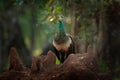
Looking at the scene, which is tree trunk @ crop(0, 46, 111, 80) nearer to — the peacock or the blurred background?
the peacock

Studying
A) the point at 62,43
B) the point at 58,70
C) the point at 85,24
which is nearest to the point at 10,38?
the point at 85,24

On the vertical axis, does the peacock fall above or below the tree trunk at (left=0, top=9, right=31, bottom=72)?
above

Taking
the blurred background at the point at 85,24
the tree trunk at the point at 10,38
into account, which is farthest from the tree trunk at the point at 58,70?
the tree trunk at the point at 10,38

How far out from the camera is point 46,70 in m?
8.47

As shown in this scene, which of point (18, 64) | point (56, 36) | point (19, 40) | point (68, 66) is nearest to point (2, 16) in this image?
point (19, 40)

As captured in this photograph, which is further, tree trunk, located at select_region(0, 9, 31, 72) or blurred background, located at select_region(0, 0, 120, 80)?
tree trunk, located at select_region(0, 9, 31, 72)

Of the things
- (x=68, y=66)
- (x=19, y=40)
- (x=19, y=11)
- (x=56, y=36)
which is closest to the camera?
(x=68, y=66)

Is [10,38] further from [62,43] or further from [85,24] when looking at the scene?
[62,43]

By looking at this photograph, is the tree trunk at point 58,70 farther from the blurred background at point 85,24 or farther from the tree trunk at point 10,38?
the tree trunk at point 10,38

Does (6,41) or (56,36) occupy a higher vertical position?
(56,36)

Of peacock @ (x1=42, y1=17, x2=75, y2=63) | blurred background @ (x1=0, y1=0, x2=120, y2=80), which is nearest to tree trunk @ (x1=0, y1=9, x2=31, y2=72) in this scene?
blurred background @ (x1=0, y1=0, x2=120, y2=80)

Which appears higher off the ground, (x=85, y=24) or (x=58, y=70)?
(x=85, y=24)

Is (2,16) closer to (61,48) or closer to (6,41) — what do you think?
(6,41)

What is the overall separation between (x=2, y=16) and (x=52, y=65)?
11049 mm
